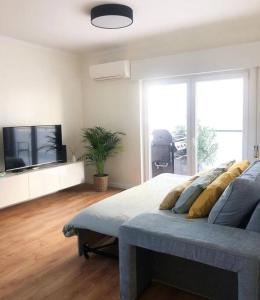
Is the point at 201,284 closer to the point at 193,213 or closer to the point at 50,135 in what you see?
the point at 193,213

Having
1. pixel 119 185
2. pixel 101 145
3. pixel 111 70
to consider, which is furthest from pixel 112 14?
pixel 119 185

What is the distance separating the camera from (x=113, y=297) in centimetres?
210

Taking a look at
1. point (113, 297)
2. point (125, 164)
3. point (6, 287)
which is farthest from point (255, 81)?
point (6, 287)

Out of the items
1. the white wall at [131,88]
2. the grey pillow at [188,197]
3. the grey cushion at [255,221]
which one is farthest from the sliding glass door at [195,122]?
the grey cushion at [255,221]

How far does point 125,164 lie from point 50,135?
139cm

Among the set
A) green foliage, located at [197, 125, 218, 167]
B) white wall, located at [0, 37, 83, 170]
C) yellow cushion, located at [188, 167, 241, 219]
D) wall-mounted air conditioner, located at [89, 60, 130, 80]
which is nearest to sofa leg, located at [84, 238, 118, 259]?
Answer: yellow cushion, located at [188, 167, 241, 219]

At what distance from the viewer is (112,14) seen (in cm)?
316

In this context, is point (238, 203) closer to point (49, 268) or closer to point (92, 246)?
point (92, 246)

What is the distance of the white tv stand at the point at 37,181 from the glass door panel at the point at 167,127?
1353 millimetres

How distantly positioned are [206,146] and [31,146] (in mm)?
2676

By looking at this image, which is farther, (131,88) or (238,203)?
(131,88)

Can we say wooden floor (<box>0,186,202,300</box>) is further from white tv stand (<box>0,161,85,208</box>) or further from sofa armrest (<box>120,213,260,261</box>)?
sofa armrest (<box>120,213,260,261</box>)

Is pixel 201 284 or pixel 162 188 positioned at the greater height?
pixel 162 188

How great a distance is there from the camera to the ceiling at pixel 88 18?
3.13 metres
